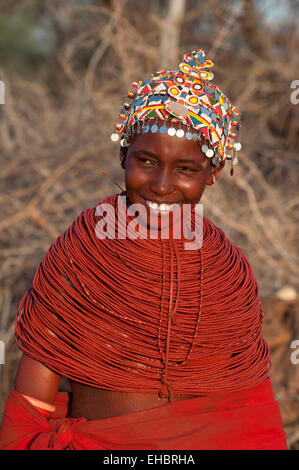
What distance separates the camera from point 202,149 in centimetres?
153

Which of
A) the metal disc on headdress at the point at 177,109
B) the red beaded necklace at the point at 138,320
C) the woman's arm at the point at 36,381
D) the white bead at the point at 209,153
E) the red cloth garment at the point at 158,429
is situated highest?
the metal disc on headdress at the point at 177,109

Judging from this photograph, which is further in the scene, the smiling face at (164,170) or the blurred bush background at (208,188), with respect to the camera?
the blurred bush background at (208,188)

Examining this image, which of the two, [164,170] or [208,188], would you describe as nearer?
[164,170]

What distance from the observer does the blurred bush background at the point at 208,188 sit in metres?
3.50

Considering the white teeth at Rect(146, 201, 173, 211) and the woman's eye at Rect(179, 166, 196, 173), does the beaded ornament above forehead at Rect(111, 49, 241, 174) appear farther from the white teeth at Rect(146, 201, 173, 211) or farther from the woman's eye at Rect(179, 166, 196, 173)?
the white teeth at Rect(146, 201, 173, 211)

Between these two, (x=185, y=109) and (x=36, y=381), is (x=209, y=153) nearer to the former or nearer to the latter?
(x=185, y=109)

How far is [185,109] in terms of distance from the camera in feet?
4.89

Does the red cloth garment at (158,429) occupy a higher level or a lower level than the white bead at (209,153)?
lower

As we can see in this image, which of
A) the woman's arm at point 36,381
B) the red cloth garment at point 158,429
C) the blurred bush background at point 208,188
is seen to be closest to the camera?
the red cloth garment at point 158,429

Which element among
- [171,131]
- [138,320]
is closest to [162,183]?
[171,131]

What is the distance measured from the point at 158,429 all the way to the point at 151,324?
0.97 ft

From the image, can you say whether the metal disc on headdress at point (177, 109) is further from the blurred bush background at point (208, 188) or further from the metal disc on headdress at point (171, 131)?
the blurred bush background at point (208, 188)

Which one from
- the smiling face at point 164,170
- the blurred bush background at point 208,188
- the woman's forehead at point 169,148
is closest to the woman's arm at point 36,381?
the smiling face at point 164,170

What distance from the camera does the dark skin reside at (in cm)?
149
